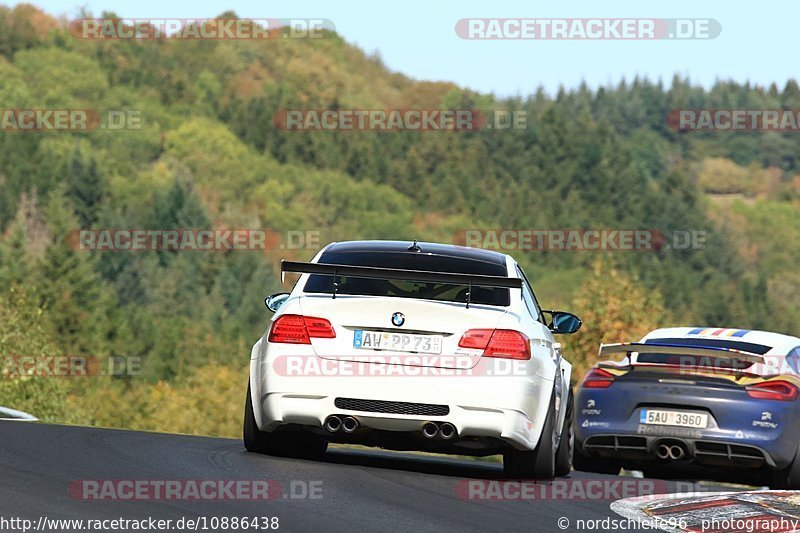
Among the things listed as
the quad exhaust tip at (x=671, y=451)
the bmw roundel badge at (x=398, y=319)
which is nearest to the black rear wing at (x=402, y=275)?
the bmw roundel badge at (x=398, y=319)

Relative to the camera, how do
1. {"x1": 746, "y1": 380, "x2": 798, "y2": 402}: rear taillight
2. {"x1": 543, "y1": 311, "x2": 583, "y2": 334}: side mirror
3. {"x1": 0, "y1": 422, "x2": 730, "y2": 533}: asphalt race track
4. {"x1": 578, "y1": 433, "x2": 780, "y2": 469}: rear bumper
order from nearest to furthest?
{"x1": 0, "y1": 422, "x2": 730, "y2": 533}: asphalt race track, {"x1": 543, "y1": 311, "x2": 583, "y2": 334}: side mirror, {"x1": 578, "y1": 433, "x2": 780, "y2": 469}: rear bumper, {"x1": 746, "y1": 380, "x2": 798, "y2": 402}: rear taillight

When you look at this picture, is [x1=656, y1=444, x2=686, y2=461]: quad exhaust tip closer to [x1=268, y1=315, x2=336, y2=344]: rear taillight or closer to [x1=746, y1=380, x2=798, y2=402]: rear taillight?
[x1=746, y1=380, x2=798, y2=402]: rear taillight

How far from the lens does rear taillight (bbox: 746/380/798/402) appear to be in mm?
12164

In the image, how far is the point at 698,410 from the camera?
1224 centimetres

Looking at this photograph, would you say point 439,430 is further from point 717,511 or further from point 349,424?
point 717,511

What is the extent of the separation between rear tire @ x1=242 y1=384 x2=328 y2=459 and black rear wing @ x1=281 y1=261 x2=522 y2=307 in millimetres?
920

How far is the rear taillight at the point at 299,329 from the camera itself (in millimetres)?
9922

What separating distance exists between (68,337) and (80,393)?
5459 mm

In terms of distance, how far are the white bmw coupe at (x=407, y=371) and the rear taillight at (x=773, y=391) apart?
2487mm

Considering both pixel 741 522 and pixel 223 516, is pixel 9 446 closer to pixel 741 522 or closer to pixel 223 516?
pixel 223 516

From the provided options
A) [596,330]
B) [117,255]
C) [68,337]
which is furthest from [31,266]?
[596,330]

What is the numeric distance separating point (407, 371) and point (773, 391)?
12.6 feet

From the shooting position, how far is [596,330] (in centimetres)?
5353

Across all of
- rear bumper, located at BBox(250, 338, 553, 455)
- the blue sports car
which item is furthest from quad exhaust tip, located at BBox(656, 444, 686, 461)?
rear bumper, located at BBox(250, 338, 553, 455)
